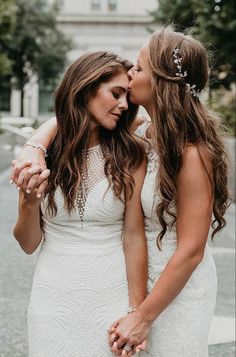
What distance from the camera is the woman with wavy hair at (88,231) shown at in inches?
89.6

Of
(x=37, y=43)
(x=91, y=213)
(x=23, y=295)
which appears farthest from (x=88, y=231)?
(x=37, y=43)

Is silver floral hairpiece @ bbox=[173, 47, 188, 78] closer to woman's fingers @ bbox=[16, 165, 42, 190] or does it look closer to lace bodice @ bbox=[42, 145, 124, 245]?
lace bodice @ bbox=[42, 145, 124, 245]

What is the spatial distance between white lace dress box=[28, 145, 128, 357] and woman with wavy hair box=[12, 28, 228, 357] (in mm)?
85

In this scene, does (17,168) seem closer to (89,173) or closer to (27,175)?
(27,175)

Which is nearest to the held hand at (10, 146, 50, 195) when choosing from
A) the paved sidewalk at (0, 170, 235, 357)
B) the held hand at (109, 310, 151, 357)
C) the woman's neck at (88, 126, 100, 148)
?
the woman's neck at (88, 126, 100, 148)

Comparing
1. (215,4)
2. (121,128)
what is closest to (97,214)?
(121,128)

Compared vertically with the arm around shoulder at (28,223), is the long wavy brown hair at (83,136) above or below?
above

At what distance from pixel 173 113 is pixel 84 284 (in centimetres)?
71

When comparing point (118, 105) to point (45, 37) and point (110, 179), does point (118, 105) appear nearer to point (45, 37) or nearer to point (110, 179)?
point (110, 179)

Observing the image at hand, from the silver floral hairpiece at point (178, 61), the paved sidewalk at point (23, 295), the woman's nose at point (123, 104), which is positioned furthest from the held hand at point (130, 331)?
the paved sidewalk at point (23, 295)

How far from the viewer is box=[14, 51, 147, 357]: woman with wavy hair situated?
7.47 ft

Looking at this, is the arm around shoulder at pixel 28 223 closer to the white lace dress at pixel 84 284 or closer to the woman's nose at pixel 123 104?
the white lace dress at pixel 84 284

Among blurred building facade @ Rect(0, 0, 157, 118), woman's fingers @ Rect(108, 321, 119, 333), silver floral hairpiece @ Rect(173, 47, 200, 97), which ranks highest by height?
silver floral hairpiece @ Rect(173, 47, 200, 97)

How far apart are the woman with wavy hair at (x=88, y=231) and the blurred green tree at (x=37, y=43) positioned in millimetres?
38017
